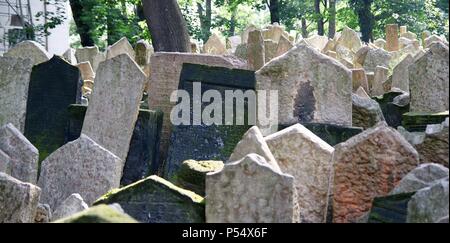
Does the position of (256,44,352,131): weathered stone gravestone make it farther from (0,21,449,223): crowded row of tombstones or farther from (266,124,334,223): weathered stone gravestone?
(266,124,334,223): weathered stone gravestone

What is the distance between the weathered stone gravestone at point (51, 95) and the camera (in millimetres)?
11328

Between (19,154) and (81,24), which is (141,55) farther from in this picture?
(19,154)

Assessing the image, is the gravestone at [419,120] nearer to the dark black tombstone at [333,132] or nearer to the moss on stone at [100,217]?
the dark black tombstone at [333,132]

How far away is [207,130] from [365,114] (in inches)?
50.6

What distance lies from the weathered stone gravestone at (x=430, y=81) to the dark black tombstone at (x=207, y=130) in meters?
1.33

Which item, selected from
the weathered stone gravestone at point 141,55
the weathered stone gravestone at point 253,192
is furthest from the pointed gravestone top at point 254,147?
the weathered stone gravestone at point 141,55

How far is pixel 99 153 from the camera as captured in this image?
27.3 ft

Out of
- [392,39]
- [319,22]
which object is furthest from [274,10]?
[392,39]

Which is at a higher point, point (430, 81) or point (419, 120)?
point (430, 81)

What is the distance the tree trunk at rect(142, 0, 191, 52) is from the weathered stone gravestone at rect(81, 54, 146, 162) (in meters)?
4.74

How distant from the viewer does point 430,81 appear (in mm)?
10117

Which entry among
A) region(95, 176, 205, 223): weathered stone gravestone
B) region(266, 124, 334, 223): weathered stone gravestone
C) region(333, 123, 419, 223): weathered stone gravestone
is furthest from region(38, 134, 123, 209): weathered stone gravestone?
region(333, 123, 419, 223): weathered stone gravestone
